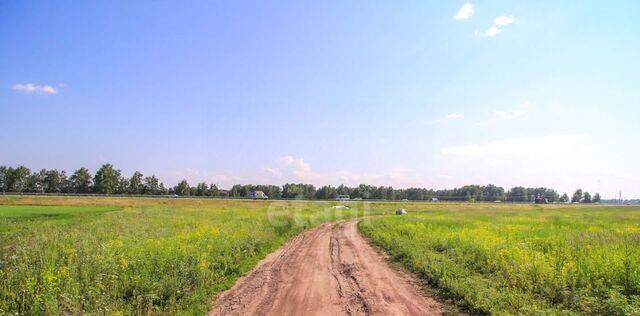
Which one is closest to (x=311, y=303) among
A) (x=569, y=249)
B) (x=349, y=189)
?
(x=569, y=249)

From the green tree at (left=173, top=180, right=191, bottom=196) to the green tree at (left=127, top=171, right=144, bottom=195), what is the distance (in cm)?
1574

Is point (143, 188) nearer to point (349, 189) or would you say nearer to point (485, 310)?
point (349, 189)

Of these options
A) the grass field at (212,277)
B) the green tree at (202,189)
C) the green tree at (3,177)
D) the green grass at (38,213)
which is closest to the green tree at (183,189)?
the green tree at (202,189)

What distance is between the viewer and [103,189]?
127 metres

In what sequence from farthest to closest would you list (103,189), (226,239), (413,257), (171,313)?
(103,189) → (226,239) → (413,257) → (171,313)

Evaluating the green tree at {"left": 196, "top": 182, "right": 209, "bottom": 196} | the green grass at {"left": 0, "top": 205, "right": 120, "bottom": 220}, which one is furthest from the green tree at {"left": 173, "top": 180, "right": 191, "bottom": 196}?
the green grass at {"left": 0, "top": 205, "right": 120, "bottom": 220}

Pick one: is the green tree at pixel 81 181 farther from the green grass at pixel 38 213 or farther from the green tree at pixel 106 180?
the green grass at pixel 38 213

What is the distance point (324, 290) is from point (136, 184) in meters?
145

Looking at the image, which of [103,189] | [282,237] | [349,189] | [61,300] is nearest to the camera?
[61,300]

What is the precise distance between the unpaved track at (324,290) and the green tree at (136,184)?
13701cm

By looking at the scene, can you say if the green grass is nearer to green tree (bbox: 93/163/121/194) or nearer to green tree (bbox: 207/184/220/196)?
green tree (bbox: 93/163/121/194)

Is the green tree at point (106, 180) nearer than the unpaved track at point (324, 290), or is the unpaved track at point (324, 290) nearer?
the unpaved track at point (324, 290)

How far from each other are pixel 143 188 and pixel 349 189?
97.0m

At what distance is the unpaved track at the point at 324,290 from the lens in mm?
9797
